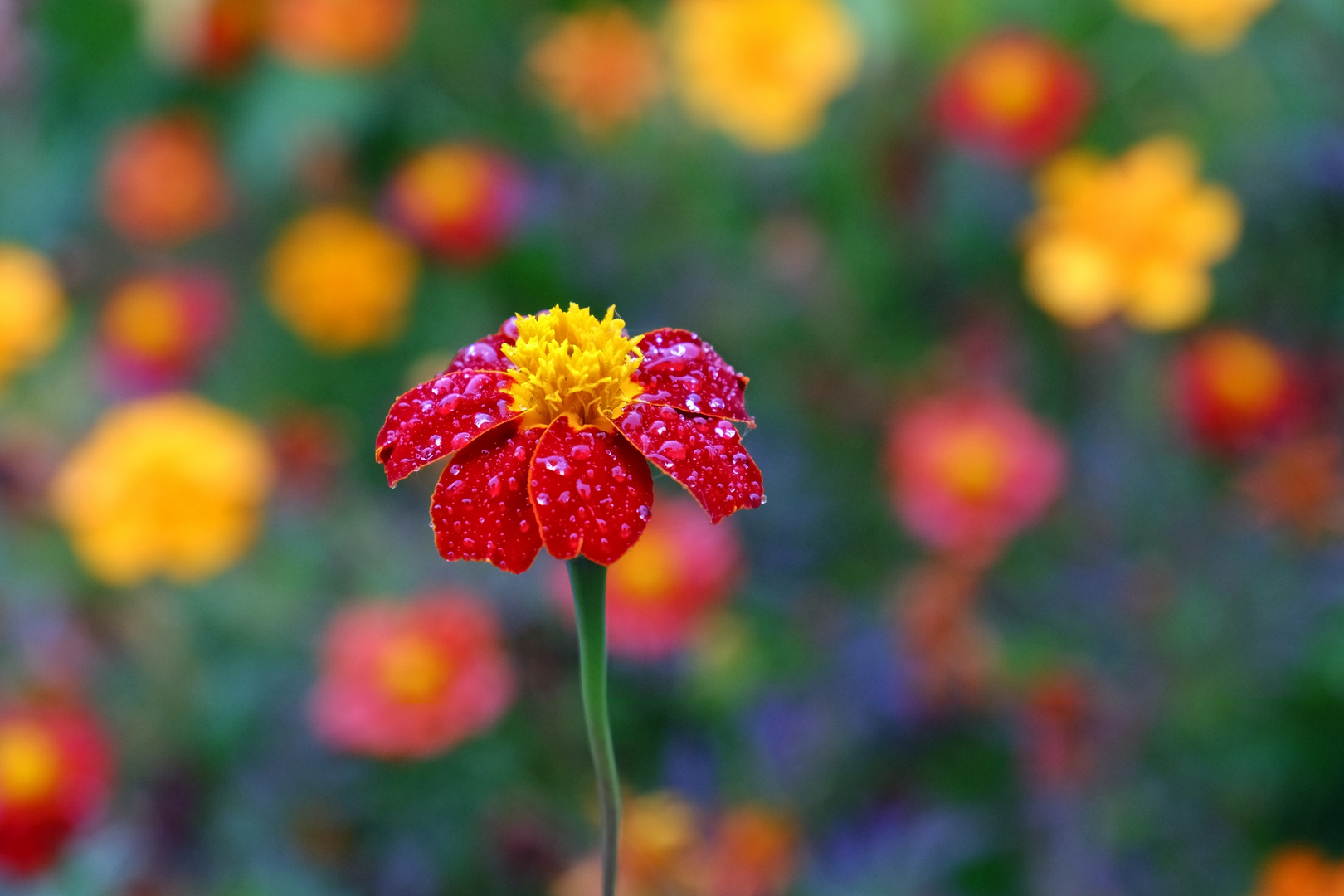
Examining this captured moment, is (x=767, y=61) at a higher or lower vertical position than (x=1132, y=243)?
higher

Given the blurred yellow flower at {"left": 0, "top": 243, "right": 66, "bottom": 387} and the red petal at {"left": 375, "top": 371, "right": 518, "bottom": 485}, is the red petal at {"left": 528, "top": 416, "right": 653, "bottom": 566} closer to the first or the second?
the red petal at {"left": 375, "top": 371, "right": 518, "bottom": 485}

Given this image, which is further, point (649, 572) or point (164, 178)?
point (164, 178)

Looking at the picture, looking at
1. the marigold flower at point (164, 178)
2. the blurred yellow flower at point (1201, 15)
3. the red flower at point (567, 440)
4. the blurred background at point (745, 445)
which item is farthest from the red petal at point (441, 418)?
the marigold flower at point (164, 178)

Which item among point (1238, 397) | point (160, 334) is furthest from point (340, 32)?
point (1238, 397)

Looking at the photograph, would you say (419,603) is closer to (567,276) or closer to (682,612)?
(682,612)

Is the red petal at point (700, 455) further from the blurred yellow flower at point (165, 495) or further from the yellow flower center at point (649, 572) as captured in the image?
the blurred yellow flower at point (165, 495)

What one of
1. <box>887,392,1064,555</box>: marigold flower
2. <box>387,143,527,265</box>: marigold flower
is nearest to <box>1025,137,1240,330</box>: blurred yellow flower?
<box>887,392,1064,555</box>: marigold flower

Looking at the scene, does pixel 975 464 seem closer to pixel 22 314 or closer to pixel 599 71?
pixel 599 71
